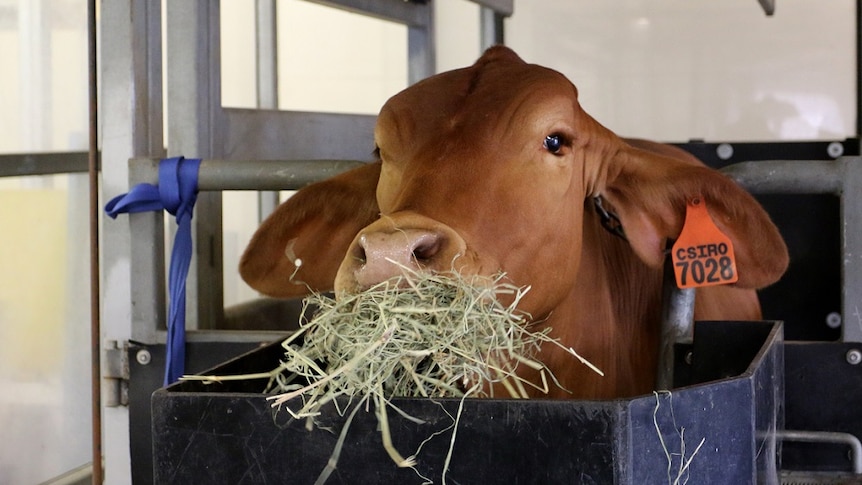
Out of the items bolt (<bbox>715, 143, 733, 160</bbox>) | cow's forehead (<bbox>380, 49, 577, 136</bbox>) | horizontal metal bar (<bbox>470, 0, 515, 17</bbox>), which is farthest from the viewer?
horizontal metal bar (<bbox>470, 0, 515, 17</bbox>)

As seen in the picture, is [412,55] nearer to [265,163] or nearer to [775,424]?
[265,163]

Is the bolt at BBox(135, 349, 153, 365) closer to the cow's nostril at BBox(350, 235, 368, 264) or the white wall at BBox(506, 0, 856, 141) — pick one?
the cow's nostril at BBox(350, 235, 368, 264)

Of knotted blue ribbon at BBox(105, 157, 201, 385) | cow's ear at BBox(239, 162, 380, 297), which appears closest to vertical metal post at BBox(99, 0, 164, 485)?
knotted blue ribbon at BBox(105, 157, 201, 385)

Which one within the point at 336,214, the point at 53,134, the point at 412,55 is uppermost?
the point at 412,55

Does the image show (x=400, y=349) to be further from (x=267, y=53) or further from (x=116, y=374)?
(x=267, y=53)

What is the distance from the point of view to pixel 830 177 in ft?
7.78

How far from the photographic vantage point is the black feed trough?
3.86 feet

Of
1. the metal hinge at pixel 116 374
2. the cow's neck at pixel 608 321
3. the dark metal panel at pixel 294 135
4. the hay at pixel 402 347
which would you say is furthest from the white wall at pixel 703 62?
the hay at pixel 402 347

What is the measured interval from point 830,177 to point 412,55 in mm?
Result: 2515

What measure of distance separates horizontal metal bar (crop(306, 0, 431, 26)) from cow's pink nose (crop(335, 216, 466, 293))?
7.39 feet

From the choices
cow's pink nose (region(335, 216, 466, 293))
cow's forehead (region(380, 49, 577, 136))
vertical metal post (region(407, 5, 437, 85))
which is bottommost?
cow's pink nose (region(335, 216, 466, 293))

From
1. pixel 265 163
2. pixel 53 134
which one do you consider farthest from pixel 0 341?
pixel 265 163

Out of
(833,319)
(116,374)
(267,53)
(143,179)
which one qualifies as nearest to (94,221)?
(143,179)

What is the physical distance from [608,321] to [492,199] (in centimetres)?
69
